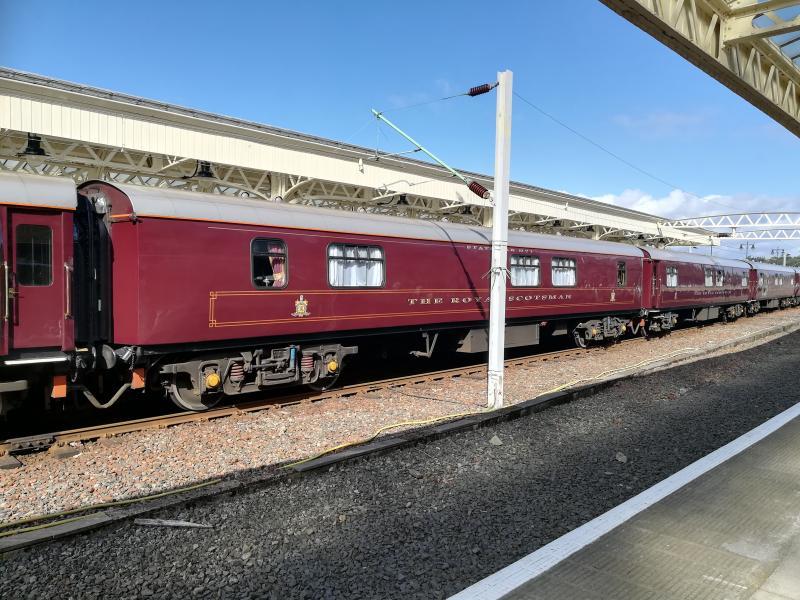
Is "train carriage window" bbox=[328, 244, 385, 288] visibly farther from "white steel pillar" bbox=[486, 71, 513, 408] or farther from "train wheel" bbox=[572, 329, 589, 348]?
"train wheel" bbox=[572, 329, 589, 348]

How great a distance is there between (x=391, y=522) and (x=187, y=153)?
550 inches

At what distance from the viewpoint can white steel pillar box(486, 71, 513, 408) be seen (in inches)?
339

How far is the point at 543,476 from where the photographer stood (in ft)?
18.6

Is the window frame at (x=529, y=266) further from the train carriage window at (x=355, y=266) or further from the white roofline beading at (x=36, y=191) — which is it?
the white roofline beading at (x=36, y=191)

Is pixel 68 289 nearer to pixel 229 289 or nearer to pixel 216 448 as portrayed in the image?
pixel 229 289

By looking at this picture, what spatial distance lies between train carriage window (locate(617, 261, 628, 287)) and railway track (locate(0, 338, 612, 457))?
280 inches

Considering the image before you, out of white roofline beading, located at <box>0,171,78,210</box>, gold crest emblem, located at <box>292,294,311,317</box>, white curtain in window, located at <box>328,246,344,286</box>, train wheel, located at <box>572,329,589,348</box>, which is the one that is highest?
white roofline beading, located at <box>0,171,78,210</box>

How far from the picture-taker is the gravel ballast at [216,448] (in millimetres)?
5438

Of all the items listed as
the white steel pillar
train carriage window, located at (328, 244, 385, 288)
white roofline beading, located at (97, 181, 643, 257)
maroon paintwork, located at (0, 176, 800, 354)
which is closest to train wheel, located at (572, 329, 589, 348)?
maroon paintwork, located at (0, 176, 800, 354)

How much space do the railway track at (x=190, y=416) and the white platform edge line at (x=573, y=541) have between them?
5.37 metres

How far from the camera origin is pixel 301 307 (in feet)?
29.7

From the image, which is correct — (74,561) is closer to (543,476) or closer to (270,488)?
(270,488)

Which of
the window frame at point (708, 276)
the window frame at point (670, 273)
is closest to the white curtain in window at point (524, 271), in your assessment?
the window frame at point (670, 273)

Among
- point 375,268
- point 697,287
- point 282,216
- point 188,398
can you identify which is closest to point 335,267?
Answer: point 375,268
